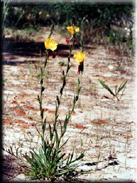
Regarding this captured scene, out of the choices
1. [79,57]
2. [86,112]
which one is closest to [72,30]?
[79,57]

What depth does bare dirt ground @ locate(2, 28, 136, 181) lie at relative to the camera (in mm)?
2363

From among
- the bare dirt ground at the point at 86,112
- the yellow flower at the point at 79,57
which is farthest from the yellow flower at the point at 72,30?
the bare dirt ground at the point at 86,112

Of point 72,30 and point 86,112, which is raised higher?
point 72,30

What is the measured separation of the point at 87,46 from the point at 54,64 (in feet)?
4.95

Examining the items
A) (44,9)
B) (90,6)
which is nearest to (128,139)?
(90,6)

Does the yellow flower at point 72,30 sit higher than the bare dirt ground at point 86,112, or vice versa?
the yellow flower at point 72,30

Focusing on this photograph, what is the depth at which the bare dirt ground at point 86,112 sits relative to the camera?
2363 millimetres

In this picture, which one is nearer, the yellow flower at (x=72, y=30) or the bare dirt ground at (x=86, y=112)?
the yellow flower at (x=72, y=30)

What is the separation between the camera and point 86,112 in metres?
3.40

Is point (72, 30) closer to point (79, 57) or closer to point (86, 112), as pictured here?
point (79, 57)

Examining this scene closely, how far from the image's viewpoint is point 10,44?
6.27 meters

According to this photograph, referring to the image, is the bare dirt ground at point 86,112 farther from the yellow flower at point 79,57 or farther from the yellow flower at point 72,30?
the yellow flower at point 72,30

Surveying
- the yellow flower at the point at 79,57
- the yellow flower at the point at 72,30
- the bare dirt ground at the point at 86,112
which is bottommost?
the bare dirt ground at the point at 86,112

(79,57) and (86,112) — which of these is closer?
(79,57)
